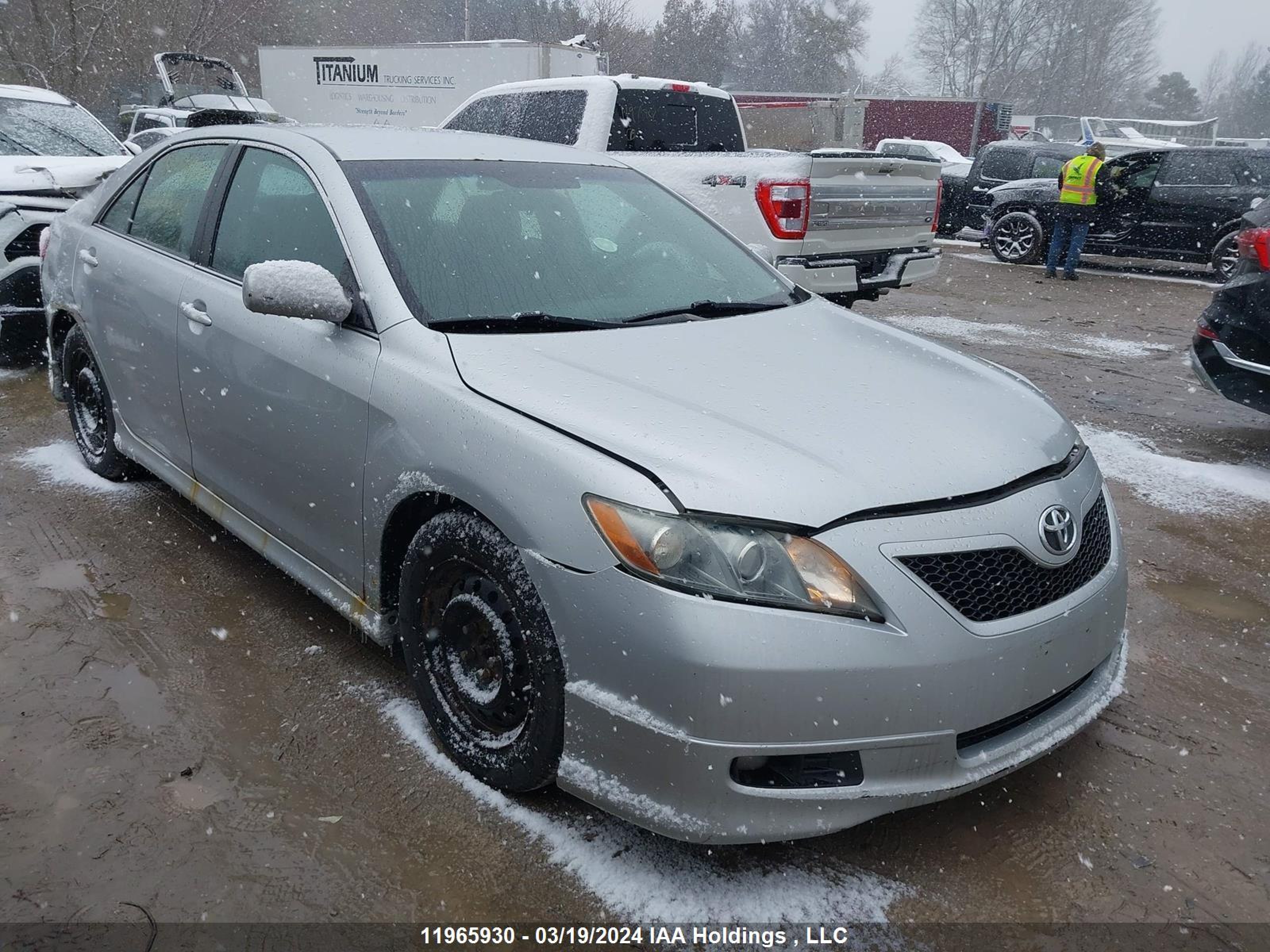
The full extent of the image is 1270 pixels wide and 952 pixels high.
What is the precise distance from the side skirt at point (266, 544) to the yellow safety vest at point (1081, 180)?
11639 millimetres

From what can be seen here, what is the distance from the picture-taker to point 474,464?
90.3 inches

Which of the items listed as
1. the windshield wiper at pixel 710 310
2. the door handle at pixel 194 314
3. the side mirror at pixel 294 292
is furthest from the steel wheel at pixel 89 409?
the windshield wiper at pixel 710 310

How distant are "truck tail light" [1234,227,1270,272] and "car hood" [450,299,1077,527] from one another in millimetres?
2990

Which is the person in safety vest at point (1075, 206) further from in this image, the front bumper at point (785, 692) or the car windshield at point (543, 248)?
the front bumper at point (785, 692)

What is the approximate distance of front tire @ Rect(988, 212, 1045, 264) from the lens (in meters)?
13.9

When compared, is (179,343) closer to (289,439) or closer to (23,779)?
(289,439)

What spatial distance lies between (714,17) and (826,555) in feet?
228

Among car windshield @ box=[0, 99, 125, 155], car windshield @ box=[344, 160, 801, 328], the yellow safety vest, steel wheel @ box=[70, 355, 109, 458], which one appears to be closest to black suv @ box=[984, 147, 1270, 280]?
the yellow safety vest

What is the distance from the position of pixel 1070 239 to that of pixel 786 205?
26.3 ft

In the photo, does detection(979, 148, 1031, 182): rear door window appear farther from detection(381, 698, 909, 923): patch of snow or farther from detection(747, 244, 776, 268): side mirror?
detection(381, 698, 909, 923): patch of snow

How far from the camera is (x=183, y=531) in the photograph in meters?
4.11

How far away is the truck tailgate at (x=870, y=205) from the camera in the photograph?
6.87m

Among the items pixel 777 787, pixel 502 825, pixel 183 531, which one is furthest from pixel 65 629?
pixel 777 787

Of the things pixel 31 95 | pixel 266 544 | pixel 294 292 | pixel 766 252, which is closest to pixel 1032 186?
pixel 766 252
